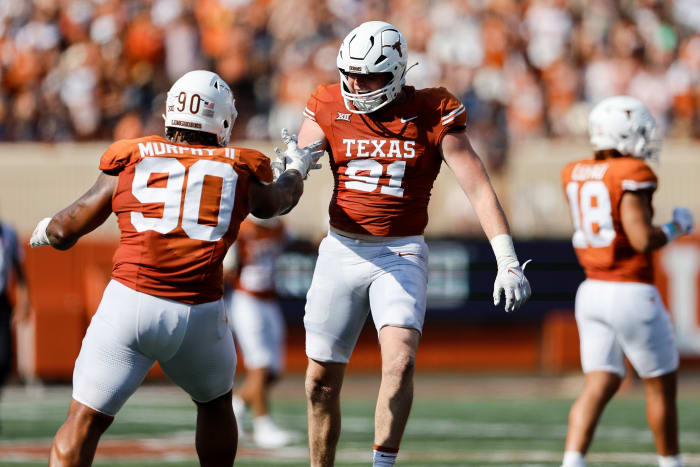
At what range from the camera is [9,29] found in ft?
54.8

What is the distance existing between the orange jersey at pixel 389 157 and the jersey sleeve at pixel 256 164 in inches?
30.6

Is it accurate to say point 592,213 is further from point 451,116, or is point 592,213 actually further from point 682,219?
point 451,116

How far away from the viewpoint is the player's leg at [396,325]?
580cm

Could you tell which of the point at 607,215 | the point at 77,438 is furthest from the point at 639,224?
the point at 77,438

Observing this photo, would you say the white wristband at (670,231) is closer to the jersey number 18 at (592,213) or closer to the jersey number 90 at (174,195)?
the jersey number 18 at (592,213)

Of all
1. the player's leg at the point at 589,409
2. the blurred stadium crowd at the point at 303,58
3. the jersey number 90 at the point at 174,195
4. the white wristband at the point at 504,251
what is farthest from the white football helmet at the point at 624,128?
the blurred stadium crowd at the point at 303,58

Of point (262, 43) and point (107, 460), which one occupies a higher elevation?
point (262, 43)

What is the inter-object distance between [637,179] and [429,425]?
426cm

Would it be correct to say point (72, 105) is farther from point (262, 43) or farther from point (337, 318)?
point (337, 318)

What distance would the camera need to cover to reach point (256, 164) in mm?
5297

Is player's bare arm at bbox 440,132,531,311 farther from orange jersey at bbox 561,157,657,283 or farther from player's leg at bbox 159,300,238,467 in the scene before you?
player's leg at bbox 159,300,238,467

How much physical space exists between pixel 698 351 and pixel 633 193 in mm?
8139

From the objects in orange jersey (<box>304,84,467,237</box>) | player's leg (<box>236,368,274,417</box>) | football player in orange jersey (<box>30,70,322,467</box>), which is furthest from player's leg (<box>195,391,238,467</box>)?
player's leg (<box>236,368,274,417</box>)

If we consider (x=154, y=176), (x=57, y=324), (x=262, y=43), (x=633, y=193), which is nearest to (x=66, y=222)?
(x=154, y=176)
